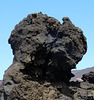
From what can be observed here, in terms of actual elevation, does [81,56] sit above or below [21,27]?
below

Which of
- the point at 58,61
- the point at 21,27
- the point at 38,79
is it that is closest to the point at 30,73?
the point at 38,79

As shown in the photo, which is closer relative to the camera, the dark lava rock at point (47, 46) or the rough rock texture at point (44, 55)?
the rough rock texture at point (44, 55)

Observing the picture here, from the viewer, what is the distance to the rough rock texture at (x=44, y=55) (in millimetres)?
11617

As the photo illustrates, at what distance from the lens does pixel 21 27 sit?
43.5ft

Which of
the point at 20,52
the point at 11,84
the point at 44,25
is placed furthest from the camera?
the point at 44,25

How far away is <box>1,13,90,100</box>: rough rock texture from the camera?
38.1 feet

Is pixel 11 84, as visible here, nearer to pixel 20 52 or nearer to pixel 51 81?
pixel 20 52

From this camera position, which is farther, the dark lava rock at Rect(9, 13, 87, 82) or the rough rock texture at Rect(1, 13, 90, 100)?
the dark lava rock at Rect(9, 13, 87, 82)

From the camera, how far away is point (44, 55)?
12.7 metres

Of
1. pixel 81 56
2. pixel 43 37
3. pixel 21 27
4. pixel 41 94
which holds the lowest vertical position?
pixel 41 94

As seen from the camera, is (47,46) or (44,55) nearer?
(47,46)

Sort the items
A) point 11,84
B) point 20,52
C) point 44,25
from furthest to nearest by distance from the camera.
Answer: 1. point 44,25
2. point 20,52
3. point 11,84

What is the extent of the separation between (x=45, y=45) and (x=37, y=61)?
883mm

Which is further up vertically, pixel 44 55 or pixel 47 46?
pixel 47 46
